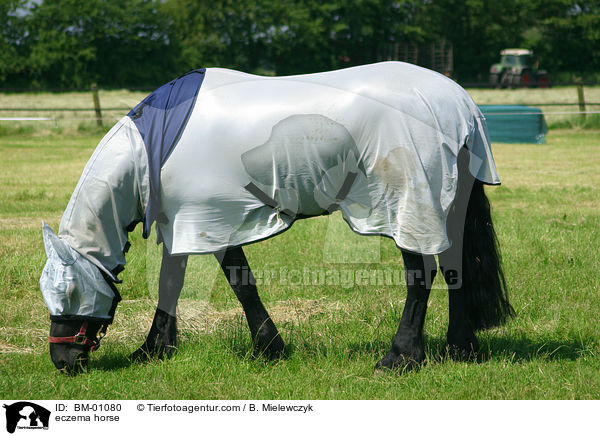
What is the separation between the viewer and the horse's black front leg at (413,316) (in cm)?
349

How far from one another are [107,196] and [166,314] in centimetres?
92

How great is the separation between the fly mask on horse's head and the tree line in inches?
1782

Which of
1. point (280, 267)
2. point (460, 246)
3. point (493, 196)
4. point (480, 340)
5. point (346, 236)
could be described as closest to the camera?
point (460, 246)

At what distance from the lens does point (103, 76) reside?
48.3 m

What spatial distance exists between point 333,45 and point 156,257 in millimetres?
48755

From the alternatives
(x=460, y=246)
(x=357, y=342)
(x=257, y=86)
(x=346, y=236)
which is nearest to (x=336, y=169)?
(x=257, y=86)

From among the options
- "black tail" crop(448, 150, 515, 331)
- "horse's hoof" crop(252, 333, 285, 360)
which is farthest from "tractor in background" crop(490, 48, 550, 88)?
"horse's hoof" crop(252, 333, 285, 360)

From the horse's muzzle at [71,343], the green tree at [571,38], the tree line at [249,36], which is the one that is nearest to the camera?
the horse's muzzle at [71,343]

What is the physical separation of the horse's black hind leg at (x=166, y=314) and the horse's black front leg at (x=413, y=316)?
1.29 metres

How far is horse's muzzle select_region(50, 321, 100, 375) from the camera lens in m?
3.43

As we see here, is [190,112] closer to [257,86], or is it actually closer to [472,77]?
[257,86]
